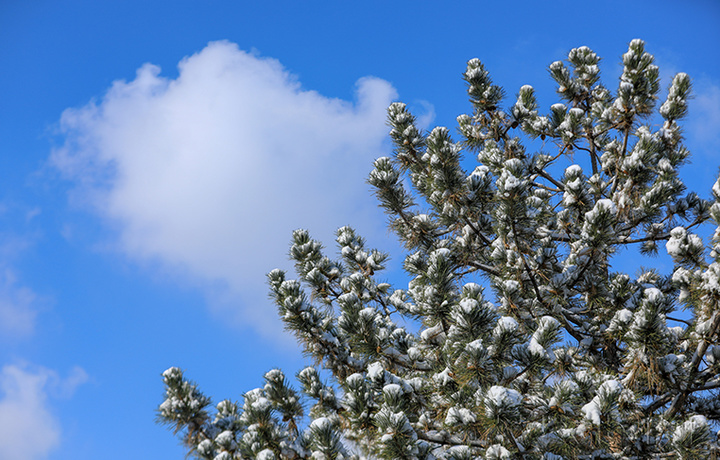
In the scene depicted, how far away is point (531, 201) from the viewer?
22.4 ft

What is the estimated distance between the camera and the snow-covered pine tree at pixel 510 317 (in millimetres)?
4391

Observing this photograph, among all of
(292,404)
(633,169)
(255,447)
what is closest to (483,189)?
(633,169)

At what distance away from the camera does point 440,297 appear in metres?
5.00

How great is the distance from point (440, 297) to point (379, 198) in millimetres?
2144

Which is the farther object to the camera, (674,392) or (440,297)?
(674,392)

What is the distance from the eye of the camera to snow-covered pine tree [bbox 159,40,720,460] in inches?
173

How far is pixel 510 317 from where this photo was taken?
15.0 feet

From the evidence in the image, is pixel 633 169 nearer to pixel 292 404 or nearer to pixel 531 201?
pixel 531 201

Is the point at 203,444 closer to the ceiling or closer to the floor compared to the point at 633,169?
closer to the floor

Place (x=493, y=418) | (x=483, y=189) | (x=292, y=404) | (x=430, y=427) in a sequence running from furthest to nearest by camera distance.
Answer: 1. (x=483, y=189)
2. (x=292, y=404)
3. (x=430, y=427)
4. (x=493, y=418)

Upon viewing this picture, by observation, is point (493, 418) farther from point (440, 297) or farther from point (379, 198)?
point (379, 198)

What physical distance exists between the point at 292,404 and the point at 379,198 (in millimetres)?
2780

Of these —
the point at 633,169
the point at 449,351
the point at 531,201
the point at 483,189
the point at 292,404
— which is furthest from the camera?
the point at 531,201

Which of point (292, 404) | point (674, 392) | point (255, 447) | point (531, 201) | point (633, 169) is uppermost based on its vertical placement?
point (531, 201)
